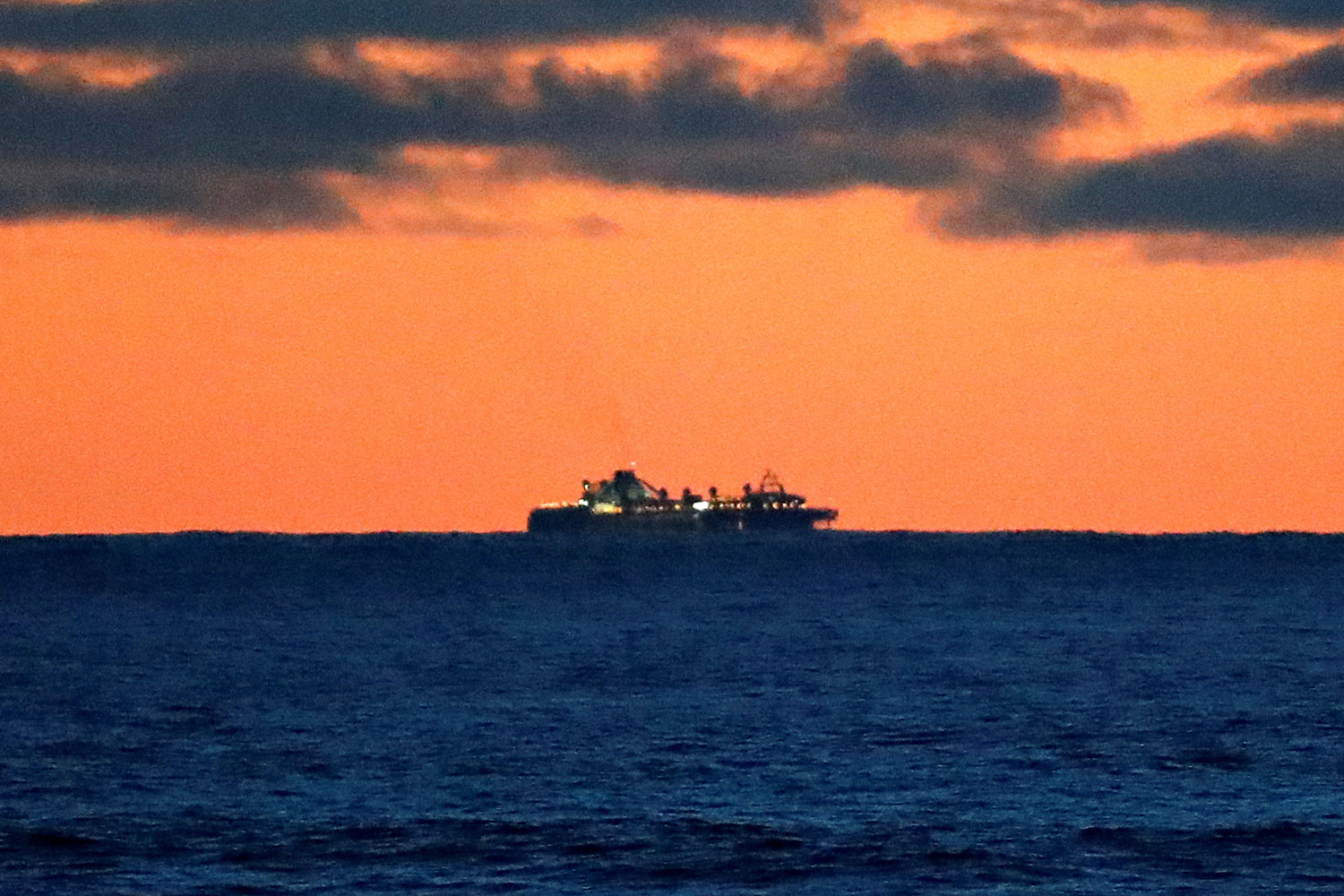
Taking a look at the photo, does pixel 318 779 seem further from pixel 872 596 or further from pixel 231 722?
pixel 872 596

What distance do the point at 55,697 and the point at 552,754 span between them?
82.1ft

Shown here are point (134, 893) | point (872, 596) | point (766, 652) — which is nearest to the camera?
point (134, 893)

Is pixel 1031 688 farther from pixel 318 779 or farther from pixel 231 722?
pixel 318 779

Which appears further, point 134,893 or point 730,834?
point 730,834

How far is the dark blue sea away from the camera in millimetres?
47625

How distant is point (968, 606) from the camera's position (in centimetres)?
16150

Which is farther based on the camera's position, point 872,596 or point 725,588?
point 725,588

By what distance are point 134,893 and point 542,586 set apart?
155 metres

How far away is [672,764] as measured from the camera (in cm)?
6306

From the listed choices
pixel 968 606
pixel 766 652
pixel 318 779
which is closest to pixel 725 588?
pixel 968 606

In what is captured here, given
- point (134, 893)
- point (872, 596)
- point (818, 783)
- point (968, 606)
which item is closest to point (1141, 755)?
point (818, 783)

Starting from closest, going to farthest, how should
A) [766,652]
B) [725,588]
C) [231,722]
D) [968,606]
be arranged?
[231,722] < [766,652] < [968,606] < [725,588]

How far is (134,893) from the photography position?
147ft

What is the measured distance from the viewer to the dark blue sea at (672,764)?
47.6 metres
